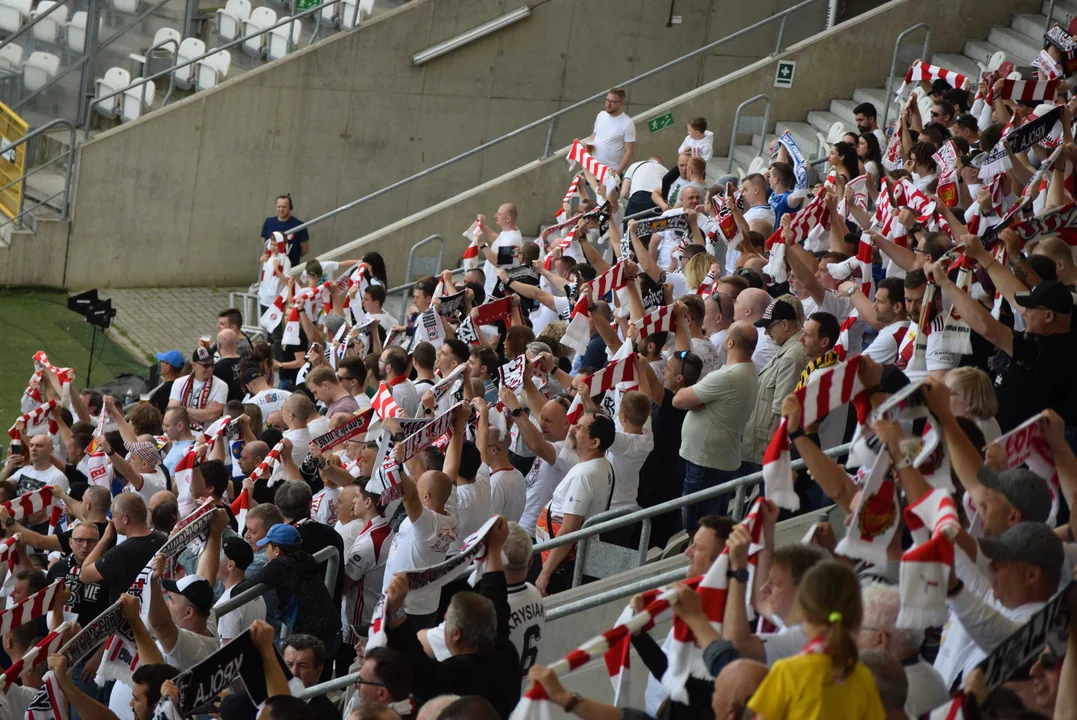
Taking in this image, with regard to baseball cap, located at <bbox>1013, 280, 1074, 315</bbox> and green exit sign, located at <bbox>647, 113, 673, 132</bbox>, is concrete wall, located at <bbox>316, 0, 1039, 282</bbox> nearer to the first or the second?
green exit sign, located at <bbox>647, 113, 673, 132</bbox>

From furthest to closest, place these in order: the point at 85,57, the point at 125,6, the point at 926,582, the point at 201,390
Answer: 1. the point at 125,6
2. the point at 85,57
3. the point at 201,390
4. the point at 926,582

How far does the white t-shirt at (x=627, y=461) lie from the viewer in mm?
8445

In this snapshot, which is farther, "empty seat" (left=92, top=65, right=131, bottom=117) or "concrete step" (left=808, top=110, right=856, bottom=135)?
"empty seat" (left=92, top=65, right=131, bottom=117)

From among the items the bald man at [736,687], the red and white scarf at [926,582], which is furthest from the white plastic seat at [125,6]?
the bald man at [736,687]

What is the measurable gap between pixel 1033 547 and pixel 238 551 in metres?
4.18

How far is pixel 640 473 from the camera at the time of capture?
358 inches

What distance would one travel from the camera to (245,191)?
18609 mm

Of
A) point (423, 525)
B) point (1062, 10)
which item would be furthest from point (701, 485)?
point (1062, 10)

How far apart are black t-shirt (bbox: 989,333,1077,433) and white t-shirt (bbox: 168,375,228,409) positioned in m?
6.86

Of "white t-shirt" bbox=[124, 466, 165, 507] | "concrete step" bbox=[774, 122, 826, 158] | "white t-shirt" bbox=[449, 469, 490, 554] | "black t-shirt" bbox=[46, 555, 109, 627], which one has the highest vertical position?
"white t-shirt" bbox=[449, 469, 490, 554]

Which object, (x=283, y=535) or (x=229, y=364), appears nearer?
(x=283, y=535)

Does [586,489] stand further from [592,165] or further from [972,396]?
[592,165]

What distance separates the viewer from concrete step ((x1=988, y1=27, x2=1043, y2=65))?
17.3m

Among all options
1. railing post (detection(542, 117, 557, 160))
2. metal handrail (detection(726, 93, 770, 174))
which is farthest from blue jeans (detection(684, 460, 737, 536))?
railing post (detection(542, 117, 557, 160))
